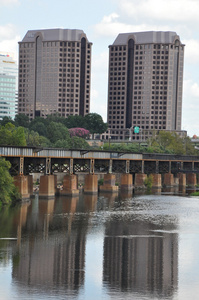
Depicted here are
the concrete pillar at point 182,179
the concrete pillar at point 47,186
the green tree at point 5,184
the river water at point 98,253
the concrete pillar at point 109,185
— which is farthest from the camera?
the concrete pillar at point 182,179

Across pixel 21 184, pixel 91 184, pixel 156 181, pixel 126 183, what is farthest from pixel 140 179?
pixel 21 184

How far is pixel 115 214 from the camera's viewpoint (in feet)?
308

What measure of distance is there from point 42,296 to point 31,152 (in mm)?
69471

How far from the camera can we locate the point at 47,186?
11625 cm

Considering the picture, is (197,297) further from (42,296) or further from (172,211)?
(172,211)

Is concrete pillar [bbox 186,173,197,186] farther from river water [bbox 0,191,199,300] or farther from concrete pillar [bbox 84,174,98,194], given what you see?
river water [bbox 0,191,199,300]

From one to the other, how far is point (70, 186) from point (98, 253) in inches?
2504

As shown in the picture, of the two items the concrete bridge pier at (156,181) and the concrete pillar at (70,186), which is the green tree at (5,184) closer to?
the concrete pillar at (70,186)

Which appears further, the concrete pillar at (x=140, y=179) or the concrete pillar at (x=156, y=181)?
the concrete pillar at (x=156, y=181)

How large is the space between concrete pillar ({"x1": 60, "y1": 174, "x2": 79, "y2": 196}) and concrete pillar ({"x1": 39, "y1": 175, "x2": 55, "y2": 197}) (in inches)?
272

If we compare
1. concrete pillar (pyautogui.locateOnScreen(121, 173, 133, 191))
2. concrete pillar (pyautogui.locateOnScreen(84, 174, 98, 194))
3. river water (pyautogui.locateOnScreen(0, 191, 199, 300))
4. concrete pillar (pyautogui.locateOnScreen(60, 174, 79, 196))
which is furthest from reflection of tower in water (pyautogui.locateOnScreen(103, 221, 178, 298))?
concrete pillar (pyautogui.locateOnScreen(121, 173, 133, 191))

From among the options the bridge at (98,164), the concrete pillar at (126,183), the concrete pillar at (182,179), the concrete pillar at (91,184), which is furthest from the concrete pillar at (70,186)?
the concrete pillar at (182,179)

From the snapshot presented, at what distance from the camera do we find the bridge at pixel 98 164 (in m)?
112

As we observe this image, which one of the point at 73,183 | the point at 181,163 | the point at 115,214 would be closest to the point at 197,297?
the point at 115,214
